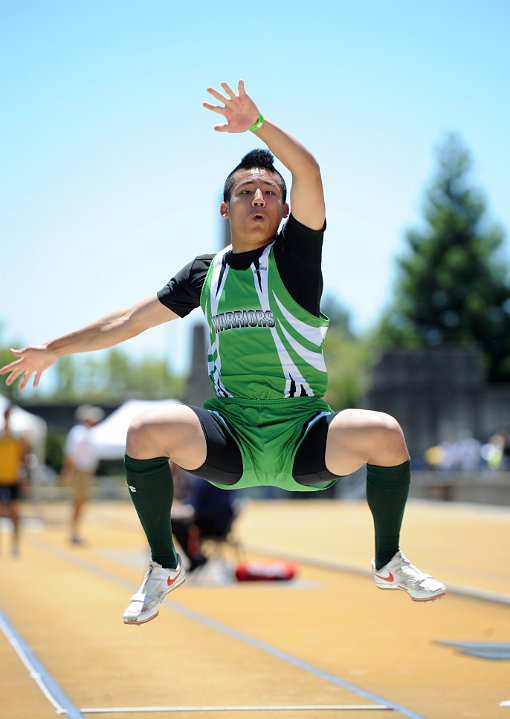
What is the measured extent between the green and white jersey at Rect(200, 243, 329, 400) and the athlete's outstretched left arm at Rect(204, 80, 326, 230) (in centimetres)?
38

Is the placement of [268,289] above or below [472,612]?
above

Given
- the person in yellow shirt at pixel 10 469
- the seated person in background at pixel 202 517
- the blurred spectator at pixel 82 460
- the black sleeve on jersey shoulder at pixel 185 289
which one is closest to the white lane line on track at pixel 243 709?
the black sleeve on jersey shoulder at pixel 185 289

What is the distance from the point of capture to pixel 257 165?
17.2 ft

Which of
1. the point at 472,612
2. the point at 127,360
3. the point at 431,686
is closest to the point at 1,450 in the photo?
the point at 472,612

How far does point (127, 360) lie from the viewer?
130 metres

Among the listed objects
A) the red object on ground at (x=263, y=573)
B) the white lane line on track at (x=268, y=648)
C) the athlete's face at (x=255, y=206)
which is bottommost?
the red object on ground at (x=263, y=573)

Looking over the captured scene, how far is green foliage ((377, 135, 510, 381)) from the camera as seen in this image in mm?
74062

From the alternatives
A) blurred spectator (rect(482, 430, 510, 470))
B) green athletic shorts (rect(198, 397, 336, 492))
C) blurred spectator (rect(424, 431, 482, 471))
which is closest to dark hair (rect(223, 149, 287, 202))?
green athletic shorts (rect(198, 397, 336, 492))

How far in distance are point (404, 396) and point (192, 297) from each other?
42.2m

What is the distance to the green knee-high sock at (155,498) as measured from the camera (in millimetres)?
5039

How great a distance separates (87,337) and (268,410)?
3.20 ft

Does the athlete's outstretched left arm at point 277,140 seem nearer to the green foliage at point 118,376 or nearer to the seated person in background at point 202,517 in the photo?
the seated person in background at point 202,517

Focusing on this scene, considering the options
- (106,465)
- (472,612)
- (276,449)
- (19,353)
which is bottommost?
(106,465)

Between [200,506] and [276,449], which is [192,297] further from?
[200,506]
